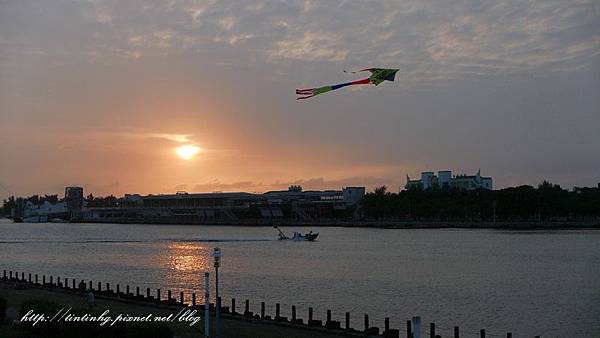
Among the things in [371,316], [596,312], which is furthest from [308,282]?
[596,312]

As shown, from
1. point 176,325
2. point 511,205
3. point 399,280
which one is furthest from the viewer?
point 511,205

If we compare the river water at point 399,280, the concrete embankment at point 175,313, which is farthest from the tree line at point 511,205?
the concrete embankment at point 175,313

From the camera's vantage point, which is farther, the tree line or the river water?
the tree line

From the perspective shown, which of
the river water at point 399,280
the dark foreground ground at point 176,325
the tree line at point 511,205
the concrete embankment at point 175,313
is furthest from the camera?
the tree line at point 511,205

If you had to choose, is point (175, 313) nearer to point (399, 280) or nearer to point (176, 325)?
point (176, 325)

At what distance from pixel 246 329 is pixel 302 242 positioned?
102680 millimetres

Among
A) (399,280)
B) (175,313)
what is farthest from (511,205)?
(175,313)

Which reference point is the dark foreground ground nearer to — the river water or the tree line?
the river water

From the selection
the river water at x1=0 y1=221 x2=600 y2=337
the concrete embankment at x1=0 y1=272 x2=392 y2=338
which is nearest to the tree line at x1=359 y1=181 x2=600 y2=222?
the river water at x1=0 y1=221 x2=600 y2=337

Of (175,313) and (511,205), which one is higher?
(511,205)

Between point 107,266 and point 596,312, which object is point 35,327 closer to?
point 596,312

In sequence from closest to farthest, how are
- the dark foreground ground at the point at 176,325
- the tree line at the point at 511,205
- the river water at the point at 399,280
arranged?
the dark foreground ground at the point at 176,325, the river water at the point at 399,280, the tree line at the point at 511,205

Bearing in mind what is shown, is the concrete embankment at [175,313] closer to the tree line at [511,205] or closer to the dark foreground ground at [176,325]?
the dark foreground ground at [176,325]

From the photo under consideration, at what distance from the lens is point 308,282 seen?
54781 millimetres
